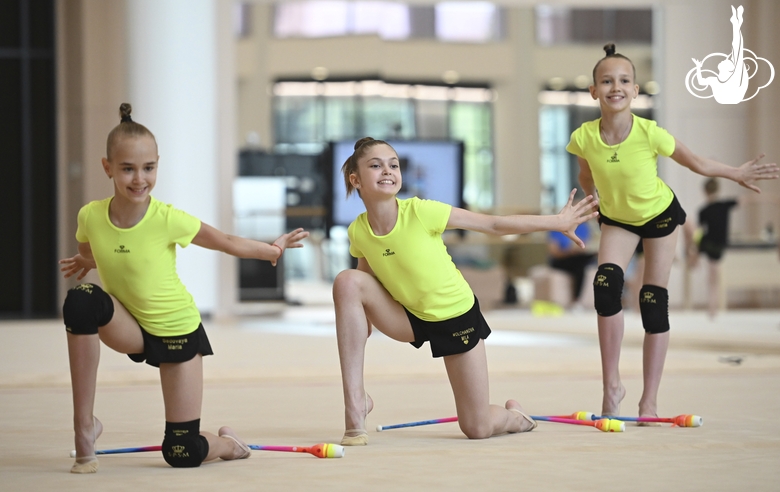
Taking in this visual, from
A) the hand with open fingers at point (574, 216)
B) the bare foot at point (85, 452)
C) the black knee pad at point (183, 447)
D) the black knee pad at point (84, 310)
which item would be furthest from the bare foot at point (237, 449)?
the hand with open fingers at point (574, 216)

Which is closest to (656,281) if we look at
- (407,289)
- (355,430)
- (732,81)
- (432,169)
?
(407,289)

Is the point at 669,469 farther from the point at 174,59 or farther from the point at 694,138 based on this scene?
the point at 694,138

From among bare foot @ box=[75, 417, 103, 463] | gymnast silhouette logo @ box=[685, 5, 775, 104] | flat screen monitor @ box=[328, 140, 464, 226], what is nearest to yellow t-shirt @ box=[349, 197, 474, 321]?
bare foot @ box=[75, 417, 103, 463]

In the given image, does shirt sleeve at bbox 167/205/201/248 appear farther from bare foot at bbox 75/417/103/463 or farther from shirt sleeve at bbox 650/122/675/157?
shirt sleeve at bbox 650/122/675/157

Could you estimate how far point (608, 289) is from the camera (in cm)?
352

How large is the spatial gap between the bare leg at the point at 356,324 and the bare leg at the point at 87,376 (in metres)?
0.67

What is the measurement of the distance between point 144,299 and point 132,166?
37 centimetres

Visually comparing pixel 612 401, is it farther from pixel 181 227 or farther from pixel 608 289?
pixel 181 227

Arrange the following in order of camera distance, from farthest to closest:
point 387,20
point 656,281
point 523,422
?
point 387,20 < point 656,281 < point 523,422

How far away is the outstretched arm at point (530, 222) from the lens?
3.04m

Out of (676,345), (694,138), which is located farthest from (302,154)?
(676,345)

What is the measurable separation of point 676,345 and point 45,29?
6.87m

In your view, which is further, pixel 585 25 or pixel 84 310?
pixel 585 25

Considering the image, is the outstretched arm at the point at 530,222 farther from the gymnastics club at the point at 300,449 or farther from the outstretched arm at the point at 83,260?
the outstretched arm at the point at 83,260
